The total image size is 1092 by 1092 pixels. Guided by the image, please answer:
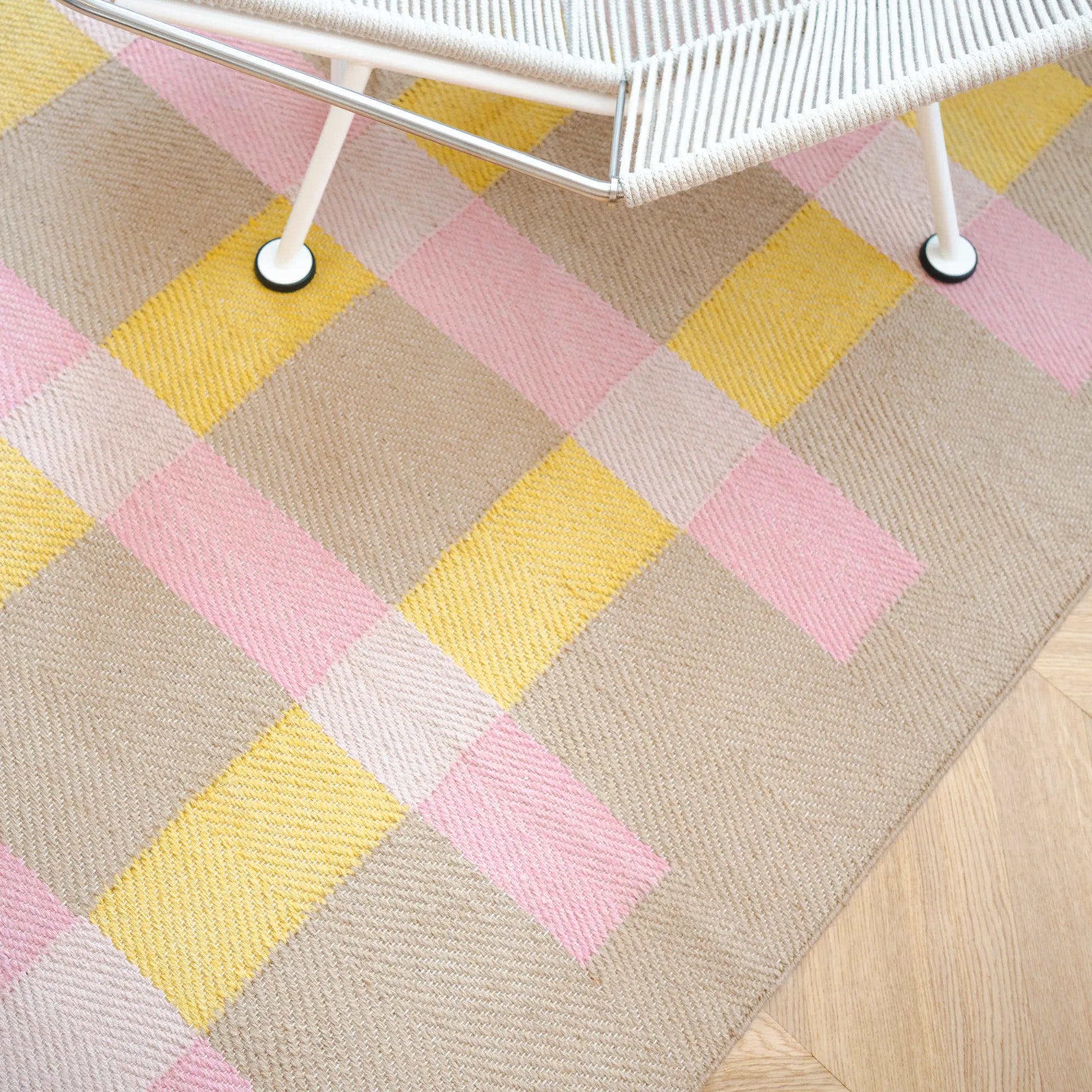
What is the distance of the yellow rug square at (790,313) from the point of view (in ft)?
3.84

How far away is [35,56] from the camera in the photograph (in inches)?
46.4

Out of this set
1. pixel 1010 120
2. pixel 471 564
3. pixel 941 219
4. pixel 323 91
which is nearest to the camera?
pixel 323 91

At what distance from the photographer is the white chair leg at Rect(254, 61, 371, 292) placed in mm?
948

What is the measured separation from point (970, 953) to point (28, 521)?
976 millimetres

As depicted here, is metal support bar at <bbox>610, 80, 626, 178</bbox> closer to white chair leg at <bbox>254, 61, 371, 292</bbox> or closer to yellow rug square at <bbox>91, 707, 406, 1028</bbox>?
white chair leg at <bbox>254, 61, 371, 292</bbox>

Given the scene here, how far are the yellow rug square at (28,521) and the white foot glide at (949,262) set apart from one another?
0.94 meters

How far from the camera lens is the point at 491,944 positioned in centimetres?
95

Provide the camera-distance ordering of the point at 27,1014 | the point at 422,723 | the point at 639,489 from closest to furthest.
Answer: the point at 27,1014 → the point at 422,723 → the point at 639,489

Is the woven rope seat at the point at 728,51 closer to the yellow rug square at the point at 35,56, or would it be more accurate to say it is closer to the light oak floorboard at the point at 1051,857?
the yellow rug square at the point at 35,56

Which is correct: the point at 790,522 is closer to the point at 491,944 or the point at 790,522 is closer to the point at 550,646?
the point at 550,646

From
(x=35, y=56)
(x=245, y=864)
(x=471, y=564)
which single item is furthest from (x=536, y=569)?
(x=35, y=56)

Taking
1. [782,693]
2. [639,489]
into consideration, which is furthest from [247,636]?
[782,693]

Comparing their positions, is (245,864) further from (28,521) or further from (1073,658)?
(1073,658)

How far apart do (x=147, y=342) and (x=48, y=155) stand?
9.8 inches
